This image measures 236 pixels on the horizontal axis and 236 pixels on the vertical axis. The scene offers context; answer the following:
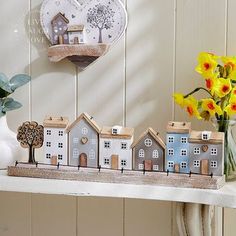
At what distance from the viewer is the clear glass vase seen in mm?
1191

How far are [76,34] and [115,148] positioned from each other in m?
0.35

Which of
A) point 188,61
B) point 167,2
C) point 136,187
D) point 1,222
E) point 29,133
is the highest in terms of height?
point 167,2

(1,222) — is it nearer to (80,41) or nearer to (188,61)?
(80,41)

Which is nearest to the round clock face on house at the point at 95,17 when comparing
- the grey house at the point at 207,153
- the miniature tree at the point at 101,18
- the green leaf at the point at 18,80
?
the miniature tree at the point at 101,18

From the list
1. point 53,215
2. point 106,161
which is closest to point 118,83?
point 106,161

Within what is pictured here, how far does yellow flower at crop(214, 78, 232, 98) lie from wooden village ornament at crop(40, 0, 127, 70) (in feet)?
1.09

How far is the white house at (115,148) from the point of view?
1.19 meters

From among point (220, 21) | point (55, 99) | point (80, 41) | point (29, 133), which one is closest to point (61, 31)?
point (80, 41)

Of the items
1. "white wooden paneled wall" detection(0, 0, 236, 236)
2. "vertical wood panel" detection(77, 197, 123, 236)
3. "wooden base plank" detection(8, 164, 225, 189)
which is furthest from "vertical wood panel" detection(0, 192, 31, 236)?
"wooden base plank" detection(8, 164, 225, 189)

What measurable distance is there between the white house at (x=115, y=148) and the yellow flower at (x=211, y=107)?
17 cm

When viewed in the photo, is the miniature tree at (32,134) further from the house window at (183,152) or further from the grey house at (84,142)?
the house window at (183,152)

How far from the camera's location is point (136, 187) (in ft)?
3.76

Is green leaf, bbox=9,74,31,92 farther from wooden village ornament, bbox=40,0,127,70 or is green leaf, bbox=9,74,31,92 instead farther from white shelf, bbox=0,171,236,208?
white shelf, bbox=0,171,236,208

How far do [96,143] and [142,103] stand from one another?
220mm
